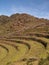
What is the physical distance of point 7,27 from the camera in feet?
405

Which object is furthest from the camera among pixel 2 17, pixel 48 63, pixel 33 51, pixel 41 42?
pixel 2 17

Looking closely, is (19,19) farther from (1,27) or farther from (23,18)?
(1,27)

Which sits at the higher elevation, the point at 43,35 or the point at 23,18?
the point at 23,18

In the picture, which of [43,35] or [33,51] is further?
[43,35]

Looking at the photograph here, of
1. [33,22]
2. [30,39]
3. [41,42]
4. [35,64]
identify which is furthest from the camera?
[33,22]

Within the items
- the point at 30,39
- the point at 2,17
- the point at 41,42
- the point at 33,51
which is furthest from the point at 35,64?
the point at 2,17

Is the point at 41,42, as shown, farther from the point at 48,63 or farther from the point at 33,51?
the point at 48,63

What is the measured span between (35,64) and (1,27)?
330 ft

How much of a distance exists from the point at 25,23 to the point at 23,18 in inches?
220

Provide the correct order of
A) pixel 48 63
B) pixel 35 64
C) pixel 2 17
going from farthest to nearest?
pixel 2 17 < pixel 35 64 < pixel 48 63

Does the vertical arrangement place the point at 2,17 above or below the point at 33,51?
above

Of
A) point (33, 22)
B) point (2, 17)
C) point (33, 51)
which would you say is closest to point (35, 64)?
point (33, 51)

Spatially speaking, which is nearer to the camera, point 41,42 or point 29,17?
point 41,42

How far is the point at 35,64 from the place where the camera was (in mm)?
27672
